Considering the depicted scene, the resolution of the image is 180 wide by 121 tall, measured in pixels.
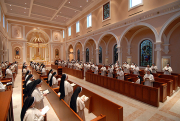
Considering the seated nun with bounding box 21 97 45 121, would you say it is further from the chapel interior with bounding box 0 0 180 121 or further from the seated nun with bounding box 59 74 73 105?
the seated nun with bounding box 59 74 73 105

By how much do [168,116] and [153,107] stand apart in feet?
2.24

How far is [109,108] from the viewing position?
11.3ft

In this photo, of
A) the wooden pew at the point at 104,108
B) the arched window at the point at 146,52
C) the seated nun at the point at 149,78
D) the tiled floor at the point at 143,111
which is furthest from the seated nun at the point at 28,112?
the arched window at the point at 146,52

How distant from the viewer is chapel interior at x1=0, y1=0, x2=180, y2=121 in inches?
168

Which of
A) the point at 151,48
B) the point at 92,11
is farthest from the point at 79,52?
the point at 151,48

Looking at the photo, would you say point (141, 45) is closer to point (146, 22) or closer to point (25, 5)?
point (146, 22)

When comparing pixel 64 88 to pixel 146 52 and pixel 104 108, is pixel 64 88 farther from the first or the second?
pixel 146 52

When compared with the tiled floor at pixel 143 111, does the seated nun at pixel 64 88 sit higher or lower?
higher

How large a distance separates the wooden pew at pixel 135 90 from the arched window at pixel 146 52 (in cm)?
735

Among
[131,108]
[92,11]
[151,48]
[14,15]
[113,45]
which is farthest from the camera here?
[14,15]

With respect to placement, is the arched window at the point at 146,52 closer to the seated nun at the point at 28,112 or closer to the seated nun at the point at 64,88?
the seated nun at the point at 64,88

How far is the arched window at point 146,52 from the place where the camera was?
38.4 ft

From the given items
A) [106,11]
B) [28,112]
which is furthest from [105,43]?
[28,112]

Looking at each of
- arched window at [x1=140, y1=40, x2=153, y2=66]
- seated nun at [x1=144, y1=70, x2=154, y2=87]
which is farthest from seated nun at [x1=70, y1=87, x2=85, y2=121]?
arched window at [x1=140, y1=40, x2=153, y2=66]
